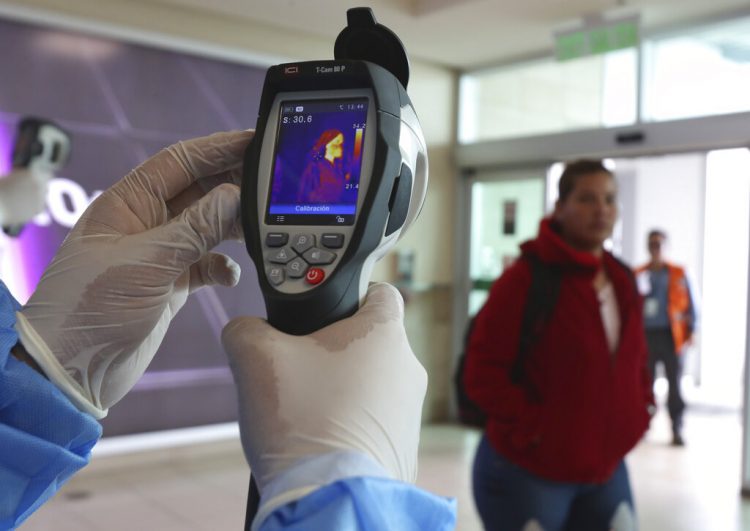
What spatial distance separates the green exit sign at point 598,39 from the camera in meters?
4.42

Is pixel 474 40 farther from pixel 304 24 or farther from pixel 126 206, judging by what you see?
pixel 126 206

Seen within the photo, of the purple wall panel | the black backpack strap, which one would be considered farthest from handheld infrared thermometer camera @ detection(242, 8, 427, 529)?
the purple wall panel

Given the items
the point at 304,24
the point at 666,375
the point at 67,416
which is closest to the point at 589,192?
the point at 67,416

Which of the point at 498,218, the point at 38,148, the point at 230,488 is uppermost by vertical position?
the point at 38,148

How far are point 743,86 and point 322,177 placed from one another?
4.26 metres

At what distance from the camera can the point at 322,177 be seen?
871mm

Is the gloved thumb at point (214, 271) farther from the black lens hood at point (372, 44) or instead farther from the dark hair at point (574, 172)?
the dark hair at point (574, 172)

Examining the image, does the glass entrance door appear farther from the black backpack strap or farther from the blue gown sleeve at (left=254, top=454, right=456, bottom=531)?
the blue gown sleeve at (left=254, top=454, right=456, bottom=531)

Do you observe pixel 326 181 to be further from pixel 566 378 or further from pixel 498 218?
pixel 498 218

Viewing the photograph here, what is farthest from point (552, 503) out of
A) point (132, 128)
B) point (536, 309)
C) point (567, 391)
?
point (132, 128)

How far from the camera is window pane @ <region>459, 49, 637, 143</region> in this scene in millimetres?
5141

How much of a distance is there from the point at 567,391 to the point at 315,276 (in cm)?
116

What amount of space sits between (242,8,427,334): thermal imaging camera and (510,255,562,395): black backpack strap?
1005 millimetres

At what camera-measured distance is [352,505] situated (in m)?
0.68
